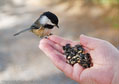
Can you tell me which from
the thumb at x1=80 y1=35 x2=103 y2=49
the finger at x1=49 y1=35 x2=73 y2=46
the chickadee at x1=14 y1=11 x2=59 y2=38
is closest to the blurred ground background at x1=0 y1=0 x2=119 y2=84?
the chickadee at x1=14 y1=11 x2=59 y2=38

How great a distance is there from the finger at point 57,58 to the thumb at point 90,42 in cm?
14

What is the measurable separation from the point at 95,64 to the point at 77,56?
18cm

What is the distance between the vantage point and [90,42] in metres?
1.47

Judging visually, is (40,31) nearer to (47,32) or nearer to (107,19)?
Result: (47,32)

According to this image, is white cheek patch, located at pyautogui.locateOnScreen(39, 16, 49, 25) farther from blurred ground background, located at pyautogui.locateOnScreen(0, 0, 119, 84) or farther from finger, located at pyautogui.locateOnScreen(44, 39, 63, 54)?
blurred ground background, located at pyautogui.locateOnScreen(0, 0, 119, 84)

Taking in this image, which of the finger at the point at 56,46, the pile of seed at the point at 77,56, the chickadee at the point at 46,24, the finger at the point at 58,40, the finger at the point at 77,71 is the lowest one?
the finger at the point at 77,71

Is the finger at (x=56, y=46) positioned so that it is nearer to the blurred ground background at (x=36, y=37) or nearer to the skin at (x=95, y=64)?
the skin at (x=95, y=64)

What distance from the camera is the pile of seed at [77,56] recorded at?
1419mm

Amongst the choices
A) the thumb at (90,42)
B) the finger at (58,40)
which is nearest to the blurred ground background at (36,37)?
the finger at (58,40)

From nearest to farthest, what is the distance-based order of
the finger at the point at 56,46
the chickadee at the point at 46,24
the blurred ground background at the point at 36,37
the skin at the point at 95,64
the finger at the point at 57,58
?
the skin at the point at 95,64, the finger at the point at 57,58, the finger at the point at 56,46, the chickadee at the point at 46,24, the blurred ground background at the point at 36,37

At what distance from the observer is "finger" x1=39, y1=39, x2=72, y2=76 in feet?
4.61

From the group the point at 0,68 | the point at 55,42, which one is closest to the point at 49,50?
the point at 55,42

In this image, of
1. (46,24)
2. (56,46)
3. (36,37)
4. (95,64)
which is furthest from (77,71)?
(36,37)

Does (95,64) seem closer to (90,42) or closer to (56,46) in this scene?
(90,42)
